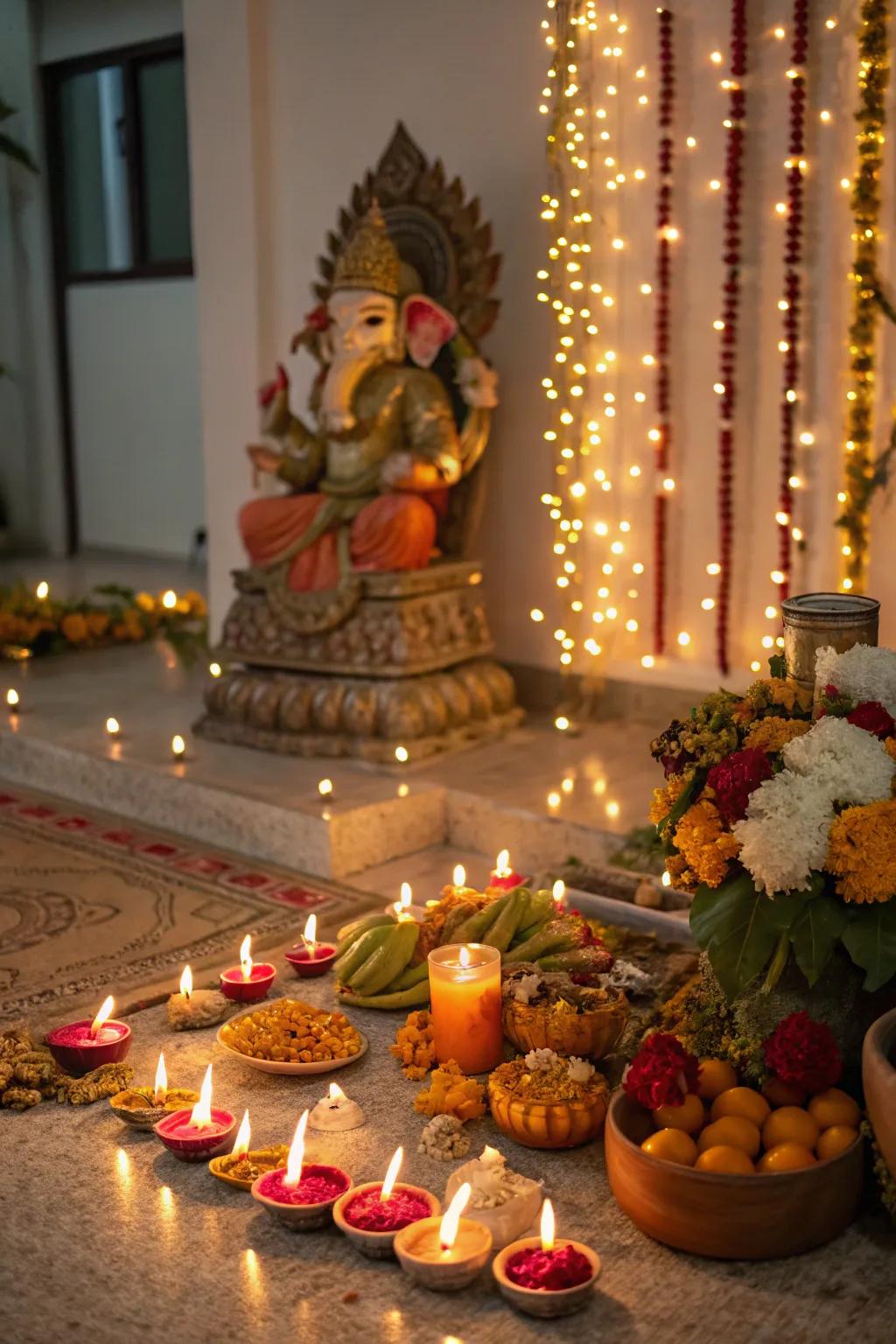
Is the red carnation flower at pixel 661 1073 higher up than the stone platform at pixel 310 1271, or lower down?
higher up

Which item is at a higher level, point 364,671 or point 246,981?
point 364,671

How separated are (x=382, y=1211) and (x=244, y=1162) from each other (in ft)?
1.05

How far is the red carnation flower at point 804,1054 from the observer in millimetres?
2543

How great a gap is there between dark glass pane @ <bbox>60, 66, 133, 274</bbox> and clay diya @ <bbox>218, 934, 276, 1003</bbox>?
6570 millimetres

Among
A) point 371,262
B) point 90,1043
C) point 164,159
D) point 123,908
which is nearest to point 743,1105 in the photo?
point 90,1043

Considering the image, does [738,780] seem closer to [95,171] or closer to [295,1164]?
[295,1164]

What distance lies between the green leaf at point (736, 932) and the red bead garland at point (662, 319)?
8.29ft

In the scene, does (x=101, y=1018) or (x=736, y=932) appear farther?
(x=101, y=1018)

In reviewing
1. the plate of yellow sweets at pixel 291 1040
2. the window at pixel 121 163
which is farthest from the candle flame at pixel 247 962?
the window at pixel 121 163

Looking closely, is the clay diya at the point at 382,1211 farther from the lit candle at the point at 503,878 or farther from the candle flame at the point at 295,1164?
the lit candle at the point at 503,878

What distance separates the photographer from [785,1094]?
2.61 m

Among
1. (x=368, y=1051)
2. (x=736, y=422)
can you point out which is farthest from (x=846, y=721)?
(x=736, y=422)

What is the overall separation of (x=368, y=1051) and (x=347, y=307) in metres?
2.60

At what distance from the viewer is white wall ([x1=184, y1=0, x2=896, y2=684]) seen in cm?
463
